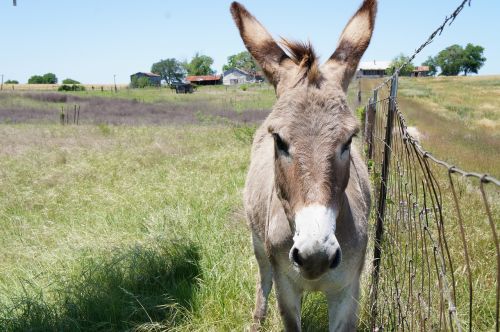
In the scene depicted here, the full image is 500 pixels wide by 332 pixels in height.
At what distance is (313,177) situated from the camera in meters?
2.06

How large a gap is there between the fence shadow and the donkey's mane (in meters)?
2.29

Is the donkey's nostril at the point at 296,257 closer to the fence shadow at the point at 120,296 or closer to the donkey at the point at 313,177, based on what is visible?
the donkey at the point at 313,177

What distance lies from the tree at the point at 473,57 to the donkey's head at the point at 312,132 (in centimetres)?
11172

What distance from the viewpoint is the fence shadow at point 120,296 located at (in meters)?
3.70

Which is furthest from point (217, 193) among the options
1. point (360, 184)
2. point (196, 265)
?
point (360, 184)

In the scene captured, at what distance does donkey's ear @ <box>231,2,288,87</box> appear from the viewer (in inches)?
107

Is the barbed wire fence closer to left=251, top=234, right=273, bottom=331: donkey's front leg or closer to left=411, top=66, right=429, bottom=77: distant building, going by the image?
left=251, top=234, right=273, bottom=331: donkey's front leg

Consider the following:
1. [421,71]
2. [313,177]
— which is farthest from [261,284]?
[421,71]

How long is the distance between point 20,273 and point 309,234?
4235mm

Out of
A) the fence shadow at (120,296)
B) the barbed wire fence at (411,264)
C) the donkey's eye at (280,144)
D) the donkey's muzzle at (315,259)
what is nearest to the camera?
the donkey's muzzle at (315,259)

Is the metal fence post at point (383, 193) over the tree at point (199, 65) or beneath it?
beneath

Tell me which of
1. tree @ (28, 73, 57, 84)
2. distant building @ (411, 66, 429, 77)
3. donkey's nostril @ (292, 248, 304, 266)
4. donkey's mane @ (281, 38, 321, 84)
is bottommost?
donkey's nostril @ (292, 248, 304, 266)

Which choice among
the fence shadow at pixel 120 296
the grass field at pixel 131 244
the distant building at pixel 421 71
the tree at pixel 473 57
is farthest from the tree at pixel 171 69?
the fence shadow at pixel 120 296

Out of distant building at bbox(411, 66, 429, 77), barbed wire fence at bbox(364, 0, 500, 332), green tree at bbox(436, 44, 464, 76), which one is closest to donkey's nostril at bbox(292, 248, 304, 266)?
barbed wire fence at bbox(364, 0, 500, 332)
